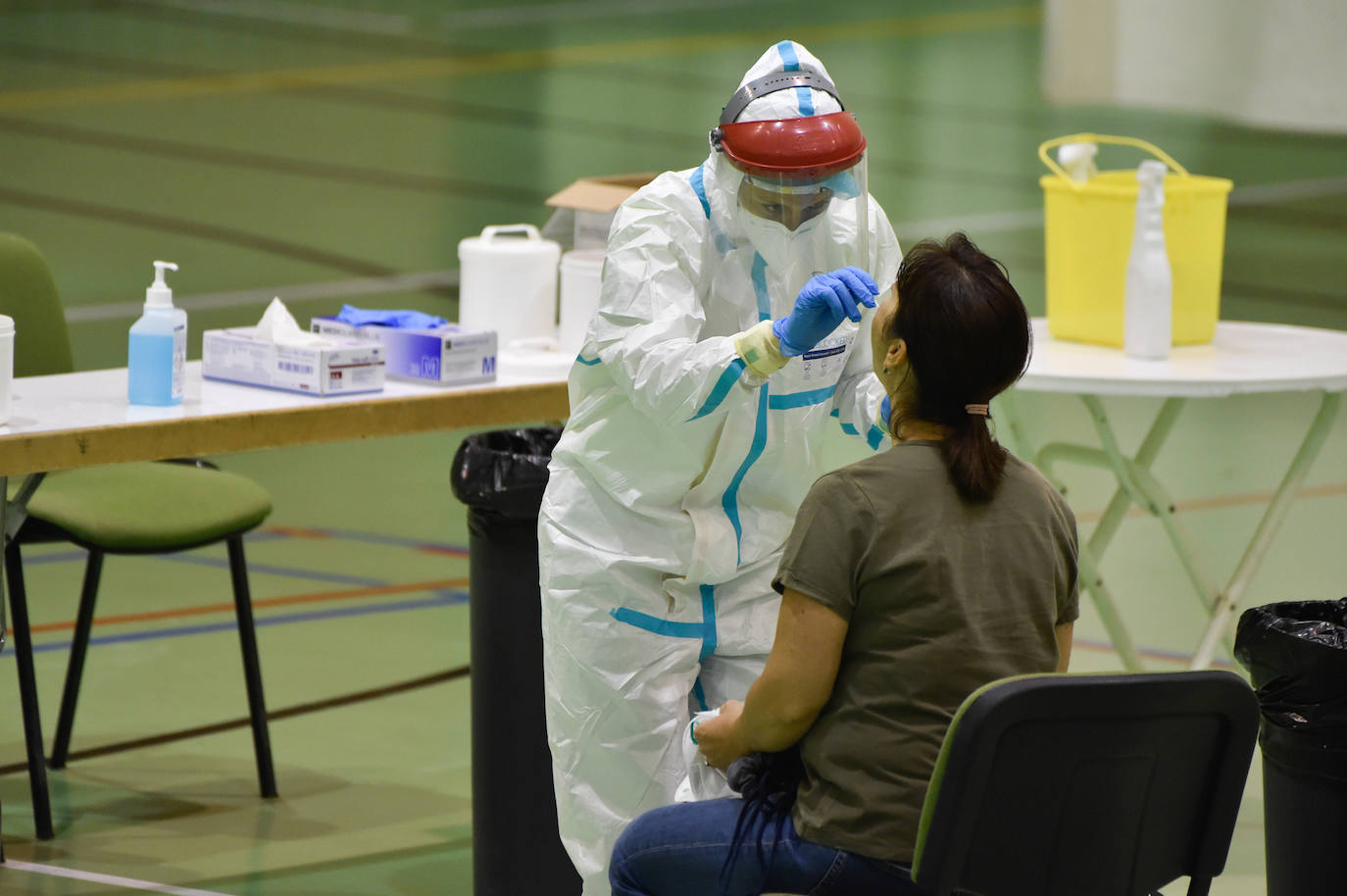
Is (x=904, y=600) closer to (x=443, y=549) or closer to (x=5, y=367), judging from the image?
(x=5, y=367)

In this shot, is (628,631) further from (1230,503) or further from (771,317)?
(1230,503)

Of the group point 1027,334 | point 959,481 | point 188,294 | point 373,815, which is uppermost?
point 1027,334

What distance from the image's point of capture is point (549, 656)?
297 centimetres

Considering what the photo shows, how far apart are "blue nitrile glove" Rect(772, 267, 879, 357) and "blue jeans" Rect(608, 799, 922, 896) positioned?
62 centimetres

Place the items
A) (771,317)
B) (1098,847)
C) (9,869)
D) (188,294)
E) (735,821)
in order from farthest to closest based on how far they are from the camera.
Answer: (188,294) < (9,869) < (771,317) < (735,821) < (1098,847)

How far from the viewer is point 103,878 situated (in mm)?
3629

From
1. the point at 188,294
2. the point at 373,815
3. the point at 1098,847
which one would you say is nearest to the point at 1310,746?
the point at 1098,847

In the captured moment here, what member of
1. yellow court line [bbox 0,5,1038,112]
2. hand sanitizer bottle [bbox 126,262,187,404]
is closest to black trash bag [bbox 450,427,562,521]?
hand sanitizer bottle [bbox 126,262,187,404]

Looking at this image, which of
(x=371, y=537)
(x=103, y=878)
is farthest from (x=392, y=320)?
(x=371, y=537)

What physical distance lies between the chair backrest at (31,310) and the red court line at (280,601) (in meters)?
1.14

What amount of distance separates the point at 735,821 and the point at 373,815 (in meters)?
1.80

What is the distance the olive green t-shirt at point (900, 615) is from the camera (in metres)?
2.23

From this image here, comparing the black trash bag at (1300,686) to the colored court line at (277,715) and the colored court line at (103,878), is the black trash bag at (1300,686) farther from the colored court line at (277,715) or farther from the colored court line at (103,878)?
the colored court line at (277,715)

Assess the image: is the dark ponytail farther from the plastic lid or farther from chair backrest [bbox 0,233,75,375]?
chair backrest [bbox 0,233,75,375]
